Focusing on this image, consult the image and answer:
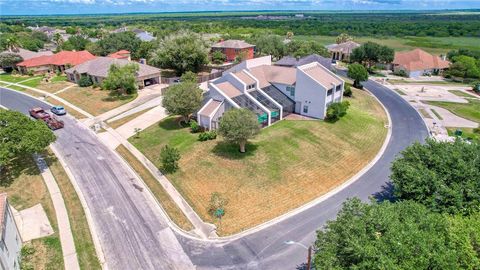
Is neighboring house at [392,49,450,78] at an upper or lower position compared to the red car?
upper

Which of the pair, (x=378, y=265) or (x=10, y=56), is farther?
(x=10, y=56)

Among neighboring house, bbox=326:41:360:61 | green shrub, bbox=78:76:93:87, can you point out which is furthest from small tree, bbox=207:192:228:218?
neighboring house, bbox=326:41:360:61

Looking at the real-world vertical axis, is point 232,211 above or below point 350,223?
below

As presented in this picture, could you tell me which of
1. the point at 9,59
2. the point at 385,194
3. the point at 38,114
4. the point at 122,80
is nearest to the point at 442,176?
the point at 385,194

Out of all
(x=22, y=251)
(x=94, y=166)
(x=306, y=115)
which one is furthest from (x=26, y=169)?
(x=306, y=115)

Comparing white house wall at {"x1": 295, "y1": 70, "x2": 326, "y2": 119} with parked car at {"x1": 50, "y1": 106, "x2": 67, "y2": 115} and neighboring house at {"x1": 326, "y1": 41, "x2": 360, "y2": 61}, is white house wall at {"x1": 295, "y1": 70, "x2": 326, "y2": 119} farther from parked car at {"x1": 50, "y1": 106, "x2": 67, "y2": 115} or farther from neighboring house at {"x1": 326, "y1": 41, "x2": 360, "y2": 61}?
neighboring house at {"x1": 326, "y1": 41, "x2": 360, "y2": 61}

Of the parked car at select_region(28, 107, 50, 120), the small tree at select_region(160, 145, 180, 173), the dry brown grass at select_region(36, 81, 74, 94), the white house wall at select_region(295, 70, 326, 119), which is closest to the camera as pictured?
the small tree at select_region(160, 145, 180, 173)

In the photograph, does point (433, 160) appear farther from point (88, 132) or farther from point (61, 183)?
point (88, 132)
